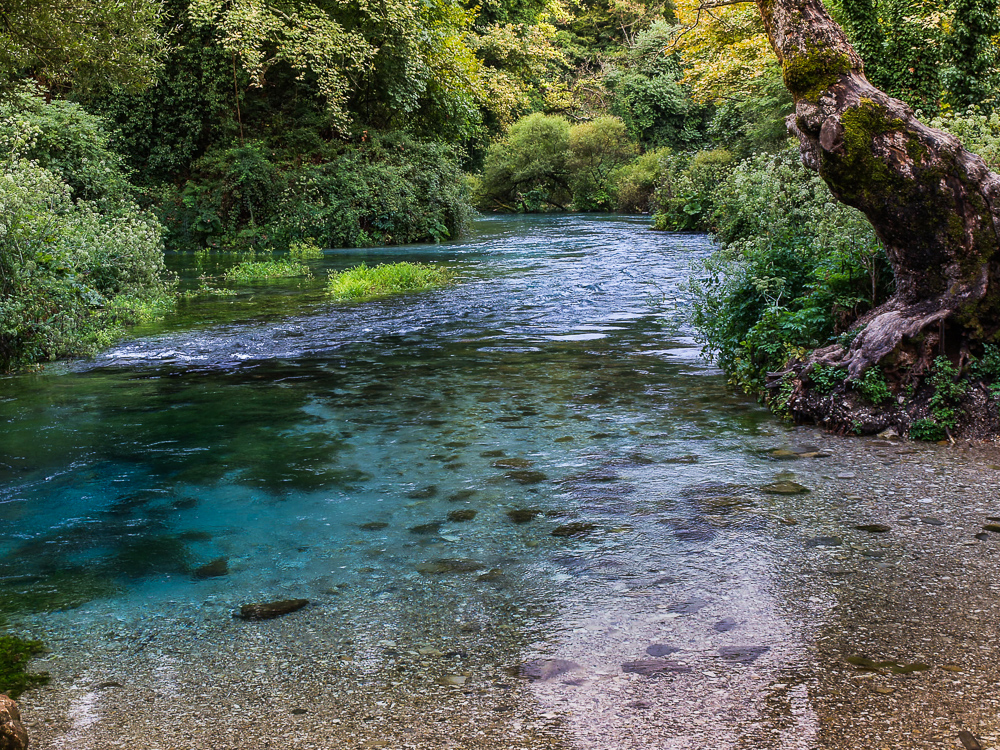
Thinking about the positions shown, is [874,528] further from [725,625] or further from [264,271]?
[264,271]

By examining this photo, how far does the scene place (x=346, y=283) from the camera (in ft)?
52.9

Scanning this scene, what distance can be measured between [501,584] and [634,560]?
2.47 ft

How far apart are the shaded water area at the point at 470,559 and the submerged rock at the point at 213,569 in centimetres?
3

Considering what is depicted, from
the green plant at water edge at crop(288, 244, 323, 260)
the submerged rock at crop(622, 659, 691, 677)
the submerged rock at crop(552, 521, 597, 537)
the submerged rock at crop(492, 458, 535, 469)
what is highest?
the green plant at water edge at crop(288, 244, 323, 260)

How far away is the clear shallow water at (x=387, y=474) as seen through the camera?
4438 millimetres

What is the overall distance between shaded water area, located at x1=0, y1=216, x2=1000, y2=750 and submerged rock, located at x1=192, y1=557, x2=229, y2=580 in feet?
0.09

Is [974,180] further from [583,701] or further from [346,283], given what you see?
[346,283]

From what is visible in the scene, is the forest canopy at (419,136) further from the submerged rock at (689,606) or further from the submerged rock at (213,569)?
the submerged rock at (213,569)

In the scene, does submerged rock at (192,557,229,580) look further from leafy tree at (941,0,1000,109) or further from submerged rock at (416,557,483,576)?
leafy tree at (941,0,1000,109)

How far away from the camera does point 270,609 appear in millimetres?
4188

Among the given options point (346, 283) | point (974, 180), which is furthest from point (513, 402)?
point (346, 283)

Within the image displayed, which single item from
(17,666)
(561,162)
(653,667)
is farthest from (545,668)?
(561,162)

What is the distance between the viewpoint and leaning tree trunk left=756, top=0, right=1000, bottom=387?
633 cm

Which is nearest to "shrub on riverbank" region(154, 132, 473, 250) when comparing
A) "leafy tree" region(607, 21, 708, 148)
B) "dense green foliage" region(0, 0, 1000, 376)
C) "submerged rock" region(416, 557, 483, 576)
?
"dense green foliage" region(0, 0, 1000, 376)
